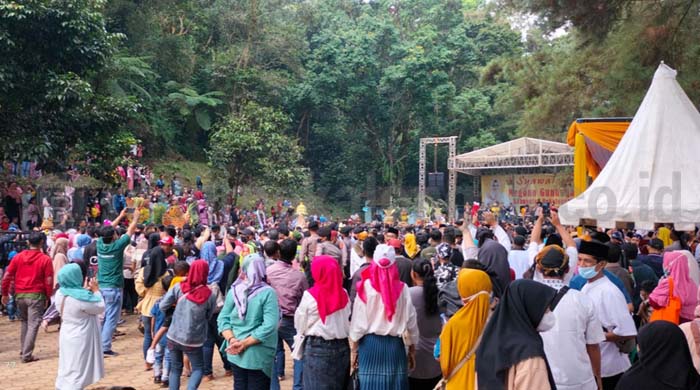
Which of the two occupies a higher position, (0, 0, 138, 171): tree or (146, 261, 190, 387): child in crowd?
(0, 0, 138, 171): tree

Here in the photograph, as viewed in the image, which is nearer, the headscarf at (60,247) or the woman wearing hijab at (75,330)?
the woman wearing hijab at (75,330)

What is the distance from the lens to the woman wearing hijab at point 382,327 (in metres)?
4.66

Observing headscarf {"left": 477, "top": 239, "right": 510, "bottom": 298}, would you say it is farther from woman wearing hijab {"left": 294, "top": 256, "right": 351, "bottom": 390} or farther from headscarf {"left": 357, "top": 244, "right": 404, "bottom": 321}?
woman wearing hijab {"left": 294, "top": 256, "right": 351, "bottom": 390}

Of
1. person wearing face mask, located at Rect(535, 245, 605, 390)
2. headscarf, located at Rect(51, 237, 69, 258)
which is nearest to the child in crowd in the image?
headscarf, located at Rect(51, 237, 69, 258)

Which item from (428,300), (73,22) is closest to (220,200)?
(73,22)

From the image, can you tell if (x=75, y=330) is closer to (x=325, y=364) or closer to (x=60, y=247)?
(x=325, y=364)

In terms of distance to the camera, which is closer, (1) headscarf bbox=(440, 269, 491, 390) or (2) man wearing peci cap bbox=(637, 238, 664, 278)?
(1) headscarf bbox=(440, 269, 491, 390)

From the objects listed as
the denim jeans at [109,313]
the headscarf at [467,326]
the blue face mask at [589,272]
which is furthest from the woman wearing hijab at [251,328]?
the denim jeans at [109,313]

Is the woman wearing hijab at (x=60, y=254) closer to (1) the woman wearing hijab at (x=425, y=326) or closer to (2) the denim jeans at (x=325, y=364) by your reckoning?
(2) the denim jeans at (x=325, y=364)

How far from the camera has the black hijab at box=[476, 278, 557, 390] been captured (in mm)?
3262

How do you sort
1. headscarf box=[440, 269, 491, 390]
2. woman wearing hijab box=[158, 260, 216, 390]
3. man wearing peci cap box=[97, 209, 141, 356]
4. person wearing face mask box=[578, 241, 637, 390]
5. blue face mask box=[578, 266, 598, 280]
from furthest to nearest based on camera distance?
1. man wearing peci cap box=[97, 209, 141, 356]
2. woman wearing hijab box=[158, 260, 216, 390]
3. blue face mask box=[578, 266, 598, 280]
4. person wearing face mask box=[578, 241, 637, 390]
5. headscarf box=[440, 269, 491, 390]

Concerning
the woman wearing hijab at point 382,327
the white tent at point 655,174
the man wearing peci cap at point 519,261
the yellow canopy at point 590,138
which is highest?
the yellow canopy at point 590,138

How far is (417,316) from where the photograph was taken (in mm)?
5113

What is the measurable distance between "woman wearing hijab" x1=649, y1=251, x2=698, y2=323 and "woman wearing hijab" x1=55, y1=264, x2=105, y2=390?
4.70m
